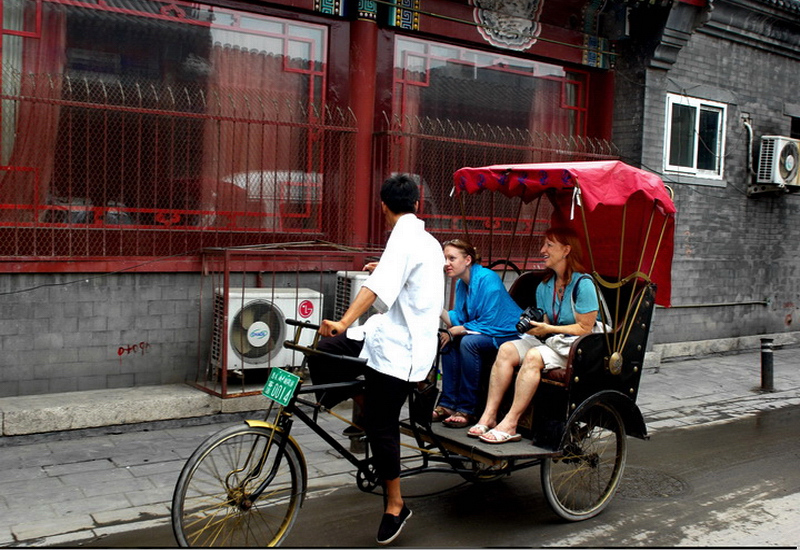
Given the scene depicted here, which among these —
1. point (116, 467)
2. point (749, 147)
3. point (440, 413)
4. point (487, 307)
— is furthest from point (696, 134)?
point (116, 467)

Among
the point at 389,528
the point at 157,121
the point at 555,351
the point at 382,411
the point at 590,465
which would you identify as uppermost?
the point at 157,121

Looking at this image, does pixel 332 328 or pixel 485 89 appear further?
pixel 485 89

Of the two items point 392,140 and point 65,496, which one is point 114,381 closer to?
point 65,496

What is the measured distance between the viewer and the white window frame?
1144 cm

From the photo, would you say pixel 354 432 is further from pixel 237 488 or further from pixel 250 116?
pixel 250 116

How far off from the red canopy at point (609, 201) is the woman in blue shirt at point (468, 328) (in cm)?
65

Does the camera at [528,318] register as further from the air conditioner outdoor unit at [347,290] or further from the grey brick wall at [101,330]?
the grey brick wall at [101,330]

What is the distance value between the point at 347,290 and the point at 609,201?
141 inches

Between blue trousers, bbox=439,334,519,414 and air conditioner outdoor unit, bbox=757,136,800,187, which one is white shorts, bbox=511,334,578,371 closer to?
blue trousers, bbox=439,334,519,414

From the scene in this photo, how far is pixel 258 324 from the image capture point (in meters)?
7.51

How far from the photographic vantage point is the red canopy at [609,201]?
203 inches

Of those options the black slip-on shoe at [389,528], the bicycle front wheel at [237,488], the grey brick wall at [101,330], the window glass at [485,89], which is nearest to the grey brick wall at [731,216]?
the window glass at [485,89]

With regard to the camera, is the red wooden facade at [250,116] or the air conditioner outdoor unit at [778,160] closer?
the red wooden facade at [250,116]

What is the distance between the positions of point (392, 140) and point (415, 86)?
1.13 m
